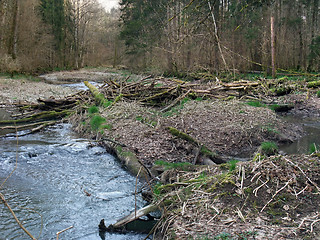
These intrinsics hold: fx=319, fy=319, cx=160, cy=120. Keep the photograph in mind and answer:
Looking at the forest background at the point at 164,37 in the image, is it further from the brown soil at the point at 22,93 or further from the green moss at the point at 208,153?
the green moss at the point at 208,153

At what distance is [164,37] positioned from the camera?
25.3 m

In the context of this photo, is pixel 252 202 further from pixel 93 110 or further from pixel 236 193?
pixel 93 110

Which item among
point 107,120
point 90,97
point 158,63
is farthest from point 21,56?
point 107,120

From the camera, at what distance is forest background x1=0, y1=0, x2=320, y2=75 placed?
22.4 meters

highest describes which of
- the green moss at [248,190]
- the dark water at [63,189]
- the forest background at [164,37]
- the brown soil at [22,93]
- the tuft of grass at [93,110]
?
the forest background at [164,37]

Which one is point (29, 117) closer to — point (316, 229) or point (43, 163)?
point (43, 163)

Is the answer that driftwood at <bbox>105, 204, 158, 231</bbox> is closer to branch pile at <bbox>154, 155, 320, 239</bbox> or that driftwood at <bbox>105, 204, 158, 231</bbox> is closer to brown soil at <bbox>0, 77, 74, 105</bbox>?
branch pile at <bbox>154, 155, 320, 239</bbox>

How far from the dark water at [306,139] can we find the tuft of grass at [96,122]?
6053 millimetres

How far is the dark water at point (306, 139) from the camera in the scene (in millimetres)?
9328

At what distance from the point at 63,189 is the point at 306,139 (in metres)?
7.93

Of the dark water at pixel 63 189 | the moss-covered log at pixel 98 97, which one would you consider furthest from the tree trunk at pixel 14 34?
the dark water at pixel 63 189

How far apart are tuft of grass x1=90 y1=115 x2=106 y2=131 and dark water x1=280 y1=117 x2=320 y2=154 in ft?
19.9

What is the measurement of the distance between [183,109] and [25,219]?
7571mm

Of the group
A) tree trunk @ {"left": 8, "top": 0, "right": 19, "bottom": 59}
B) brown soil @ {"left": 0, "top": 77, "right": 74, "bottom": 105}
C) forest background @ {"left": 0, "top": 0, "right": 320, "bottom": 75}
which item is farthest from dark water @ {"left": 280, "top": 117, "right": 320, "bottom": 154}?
tree trunk @ {"left": 8, "top": 0, "right": 19, "bottom": 59}
